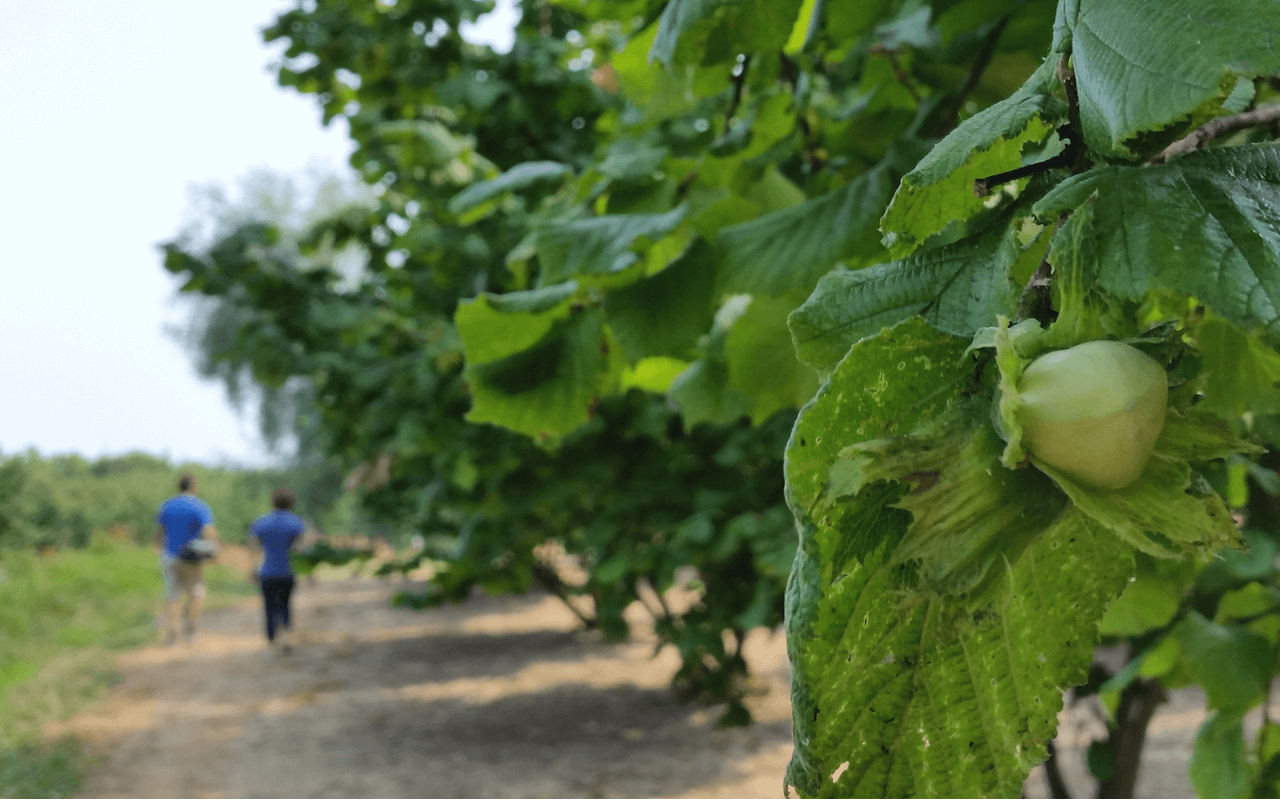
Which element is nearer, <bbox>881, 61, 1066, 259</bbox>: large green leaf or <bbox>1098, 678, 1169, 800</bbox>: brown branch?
<bbox>881, 61, 1066, 259</bbox>: large green leaf

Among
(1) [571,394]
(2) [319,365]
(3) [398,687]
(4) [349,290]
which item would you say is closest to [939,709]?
(1) [571,394]

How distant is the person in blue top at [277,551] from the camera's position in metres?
10.4

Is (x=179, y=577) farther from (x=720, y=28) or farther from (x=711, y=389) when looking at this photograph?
(x=720, y=28)

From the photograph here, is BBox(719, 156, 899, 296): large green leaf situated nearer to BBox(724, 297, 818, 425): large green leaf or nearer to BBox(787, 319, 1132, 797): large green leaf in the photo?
BBox(724, 297, 818, 425): large green leaf

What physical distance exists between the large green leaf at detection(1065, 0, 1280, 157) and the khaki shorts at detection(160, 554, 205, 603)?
36.2 feet

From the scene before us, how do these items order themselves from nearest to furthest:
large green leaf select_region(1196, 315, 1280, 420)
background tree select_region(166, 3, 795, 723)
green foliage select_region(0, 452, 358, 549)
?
large green leaf select_region(1196, 315, 1280, 420)
background tree select_region(166, 3, 795, 723)
green foliage select_region(0, 452, 358, 549)

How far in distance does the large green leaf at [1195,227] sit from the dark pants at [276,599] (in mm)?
11187

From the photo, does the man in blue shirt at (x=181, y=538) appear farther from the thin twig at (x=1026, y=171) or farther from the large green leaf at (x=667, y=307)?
the thin twig at (x=1026, y=171)

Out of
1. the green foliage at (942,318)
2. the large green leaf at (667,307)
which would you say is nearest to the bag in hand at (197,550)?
the green foliage at (942,318)

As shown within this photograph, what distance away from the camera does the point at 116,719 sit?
771 cm

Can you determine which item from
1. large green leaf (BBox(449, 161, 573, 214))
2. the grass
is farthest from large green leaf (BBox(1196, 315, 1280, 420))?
the grass

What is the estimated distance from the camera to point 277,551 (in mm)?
10477

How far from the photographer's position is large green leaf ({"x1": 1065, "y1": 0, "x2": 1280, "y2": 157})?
0.43m

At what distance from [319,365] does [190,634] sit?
7391 mm
